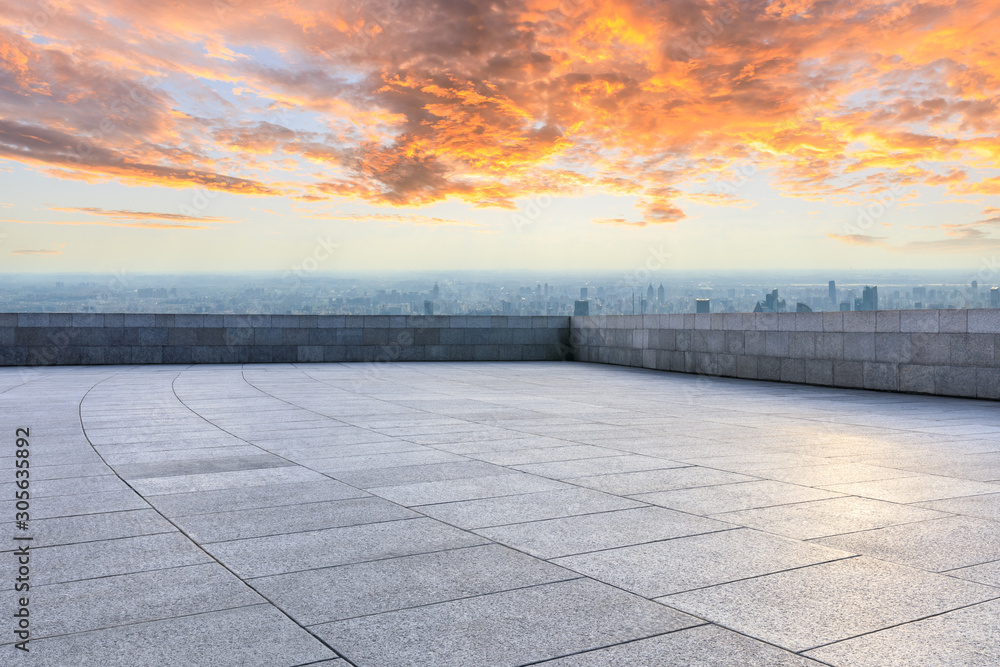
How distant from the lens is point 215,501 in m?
5.61

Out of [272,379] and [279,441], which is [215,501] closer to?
[279,441]

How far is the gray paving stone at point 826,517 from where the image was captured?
480 centimetres

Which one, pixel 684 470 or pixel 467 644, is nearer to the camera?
pixel 467 644

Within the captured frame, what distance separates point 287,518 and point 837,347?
41.2ft

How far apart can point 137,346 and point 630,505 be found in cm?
1873

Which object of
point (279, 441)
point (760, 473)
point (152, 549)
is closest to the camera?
point (152, 549)

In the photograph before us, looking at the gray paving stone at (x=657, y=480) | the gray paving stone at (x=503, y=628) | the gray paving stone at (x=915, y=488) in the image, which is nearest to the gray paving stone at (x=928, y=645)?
the gray paving stone at (x=503, y=628)

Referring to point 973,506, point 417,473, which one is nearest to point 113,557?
point 417,473

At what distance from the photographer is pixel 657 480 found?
6.30 m

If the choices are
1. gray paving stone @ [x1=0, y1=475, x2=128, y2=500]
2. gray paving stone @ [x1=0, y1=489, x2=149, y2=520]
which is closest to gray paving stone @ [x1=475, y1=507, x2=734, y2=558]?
gray paving stone @ [x1=0, y1=489, x2=149, y2=520]

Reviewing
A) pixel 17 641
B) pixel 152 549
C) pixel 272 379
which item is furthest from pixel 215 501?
pixel 272 379

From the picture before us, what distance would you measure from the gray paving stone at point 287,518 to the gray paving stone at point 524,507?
0.29 m

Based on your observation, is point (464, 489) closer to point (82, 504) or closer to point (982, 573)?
point (82, 504)

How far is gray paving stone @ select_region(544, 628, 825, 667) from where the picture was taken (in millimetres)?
2939
